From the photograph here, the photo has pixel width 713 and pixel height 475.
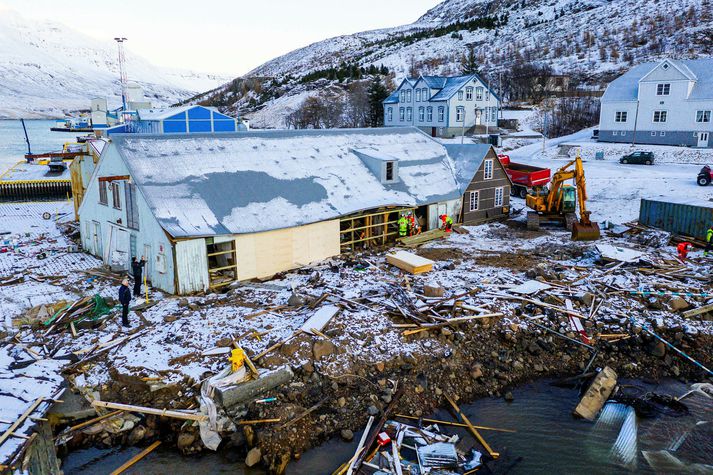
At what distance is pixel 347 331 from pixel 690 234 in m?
21.4

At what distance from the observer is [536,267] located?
931 inches

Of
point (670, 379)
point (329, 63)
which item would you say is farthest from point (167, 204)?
point (329, 63)

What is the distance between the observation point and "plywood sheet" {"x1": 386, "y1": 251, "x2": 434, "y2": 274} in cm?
2284

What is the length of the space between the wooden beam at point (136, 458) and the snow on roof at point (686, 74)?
186 feet

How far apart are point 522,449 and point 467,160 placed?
23.0 meters

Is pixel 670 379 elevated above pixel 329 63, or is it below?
below

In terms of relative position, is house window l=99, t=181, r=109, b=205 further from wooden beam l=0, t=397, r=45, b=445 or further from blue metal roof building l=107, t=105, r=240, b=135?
blue metal roof building l=107, t=105, r=240, b=135

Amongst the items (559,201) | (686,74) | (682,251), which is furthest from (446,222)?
(686,74)

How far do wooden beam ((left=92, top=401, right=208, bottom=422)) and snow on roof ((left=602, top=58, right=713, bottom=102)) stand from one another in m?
55.6

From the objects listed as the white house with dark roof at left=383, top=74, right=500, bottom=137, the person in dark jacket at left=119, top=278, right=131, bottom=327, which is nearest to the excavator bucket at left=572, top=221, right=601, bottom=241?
the person in dark jacket at left=119, top=278, right=131, bottom=327

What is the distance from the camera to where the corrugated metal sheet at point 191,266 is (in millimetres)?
20125

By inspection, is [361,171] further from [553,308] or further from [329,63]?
[329,63]

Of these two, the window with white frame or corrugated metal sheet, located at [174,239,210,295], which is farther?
the window with white frame

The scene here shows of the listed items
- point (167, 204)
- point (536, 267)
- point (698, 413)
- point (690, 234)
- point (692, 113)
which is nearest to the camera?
point (698, 413)
